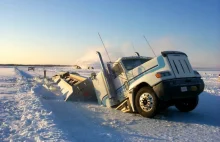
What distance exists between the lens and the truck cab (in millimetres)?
6398

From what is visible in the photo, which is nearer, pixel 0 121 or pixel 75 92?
pixel 0 121

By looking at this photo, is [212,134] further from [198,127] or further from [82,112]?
[82,112]

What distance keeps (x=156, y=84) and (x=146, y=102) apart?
2.20 feet

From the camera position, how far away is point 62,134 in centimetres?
461

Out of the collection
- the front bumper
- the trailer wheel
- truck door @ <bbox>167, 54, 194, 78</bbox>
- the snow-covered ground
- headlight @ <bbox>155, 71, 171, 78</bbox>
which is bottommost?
the snow-covered ground

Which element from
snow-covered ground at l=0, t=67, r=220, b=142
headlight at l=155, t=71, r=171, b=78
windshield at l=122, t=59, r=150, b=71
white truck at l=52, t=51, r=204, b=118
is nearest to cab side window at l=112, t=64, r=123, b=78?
white truck at l=52, t=51, r=204, b=118

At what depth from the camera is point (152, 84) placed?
6.51 metres

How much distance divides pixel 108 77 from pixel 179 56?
8.69ft

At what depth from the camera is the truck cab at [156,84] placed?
252 inches

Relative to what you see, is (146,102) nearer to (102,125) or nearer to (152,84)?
(152,84)

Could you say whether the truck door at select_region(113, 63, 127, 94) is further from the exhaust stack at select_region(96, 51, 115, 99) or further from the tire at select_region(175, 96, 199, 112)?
the tire at select_region(175, 96, 199, 112)

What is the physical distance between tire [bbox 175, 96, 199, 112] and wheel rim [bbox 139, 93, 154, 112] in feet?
3.83

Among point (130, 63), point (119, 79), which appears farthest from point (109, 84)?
point (130, 63)

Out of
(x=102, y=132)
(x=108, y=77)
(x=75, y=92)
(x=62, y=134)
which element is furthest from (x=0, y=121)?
(x=75, y=92)
